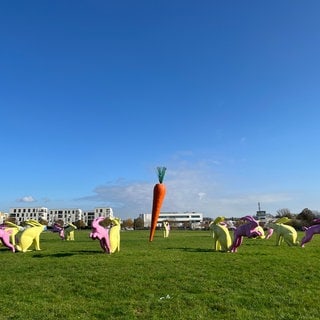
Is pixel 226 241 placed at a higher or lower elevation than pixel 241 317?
higher

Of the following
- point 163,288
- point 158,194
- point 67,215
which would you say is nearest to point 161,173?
point 158,194

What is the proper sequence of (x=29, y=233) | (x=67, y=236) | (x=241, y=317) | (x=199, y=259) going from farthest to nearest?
(x=67, y=236), (x=29, y=233), (x=199, y=259), (x=241, y=317)

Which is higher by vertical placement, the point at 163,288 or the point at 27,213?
the point at 27,213

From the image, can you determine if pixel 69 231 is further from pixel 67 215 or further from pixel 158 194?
pixel 67 215

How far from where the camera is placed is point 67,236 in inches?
1284

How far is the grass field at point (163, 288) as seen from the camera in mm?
9117

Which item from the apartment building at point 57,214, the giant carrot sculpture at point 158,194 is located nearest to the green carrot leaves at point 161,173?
the giant carrot sculpture at point 158,194

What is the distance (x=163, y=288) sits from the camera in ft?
36.1

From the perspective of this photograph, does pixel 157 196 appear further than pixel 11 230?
Yes

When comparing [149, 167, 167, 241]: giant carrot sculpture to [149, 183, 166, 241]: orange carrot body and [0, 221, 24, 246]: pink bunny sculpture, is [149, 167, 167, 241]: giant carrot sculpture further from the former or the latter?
[0, 221, 24, 246]: pink bunny sculpture

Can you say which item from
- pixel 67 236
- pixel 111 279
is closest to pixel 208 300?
pixel 111 279

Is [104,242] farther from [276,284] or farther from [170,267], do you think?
[276,284]

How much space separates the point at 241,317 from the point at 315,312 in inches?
75.2

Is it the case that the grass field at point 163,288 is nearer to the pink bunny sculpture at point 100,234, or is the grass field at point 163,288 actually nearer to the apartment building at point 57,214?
Result: the pink bunny sculpture at point 100,234
